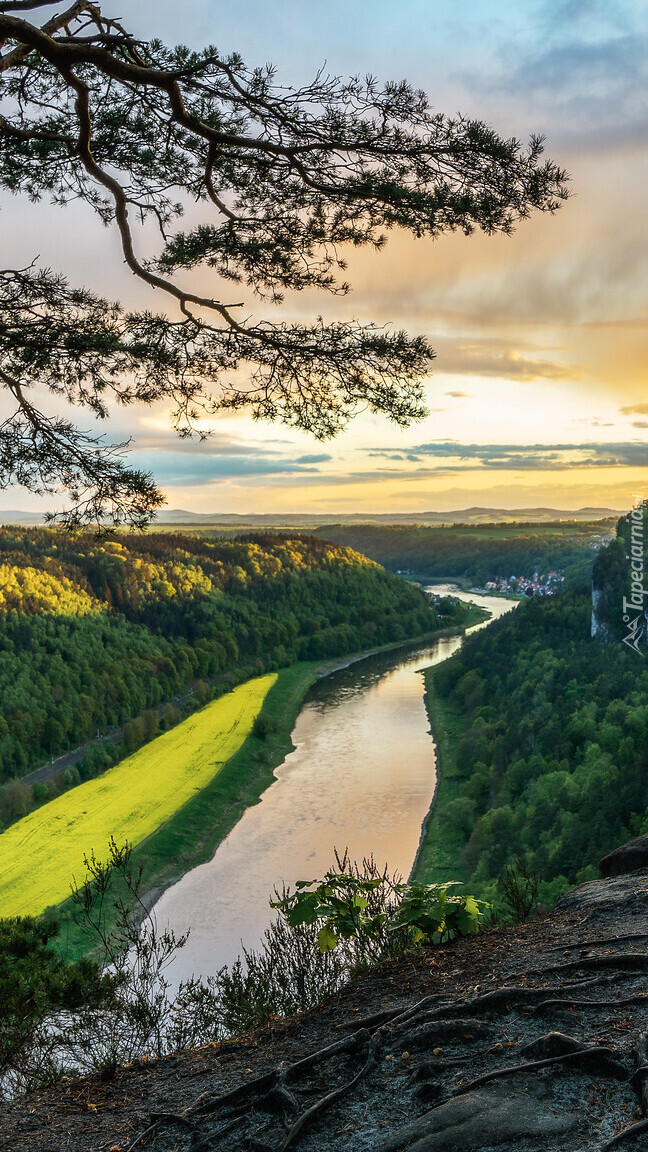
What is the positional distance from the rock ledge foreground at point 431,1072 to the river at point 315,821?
1030 cm

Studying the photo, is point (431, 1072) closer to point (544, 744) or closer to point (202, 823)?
point (202, 823)

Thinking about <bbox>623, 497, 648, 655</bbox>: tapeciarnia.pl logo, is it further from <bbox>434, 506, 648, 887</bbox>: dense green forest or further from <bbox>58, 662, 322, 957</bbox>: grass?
<bbox>58, 662, 322, 957</bbox>: grass

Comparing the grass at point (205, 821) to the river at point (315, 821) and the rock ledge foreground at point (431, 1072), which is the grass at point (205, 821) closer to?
the river at point (315, 821)

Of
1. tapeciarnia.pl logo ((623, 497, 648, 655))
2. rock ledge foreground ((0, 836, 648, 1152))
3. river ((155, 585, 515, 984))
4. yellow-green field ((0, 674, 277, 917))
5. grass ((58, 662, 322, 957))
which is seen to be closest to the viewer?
rock ledge foreground ((0, 836, 648, 1152))

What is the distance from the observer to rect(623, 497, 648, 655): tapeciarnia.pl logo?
40875 millimetres

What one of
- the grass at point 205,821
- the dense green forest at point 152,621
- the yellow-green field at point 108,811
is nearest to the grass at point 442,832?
the grass at point 205,821

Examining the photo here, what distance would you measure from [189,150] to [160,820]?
3164 centimetres

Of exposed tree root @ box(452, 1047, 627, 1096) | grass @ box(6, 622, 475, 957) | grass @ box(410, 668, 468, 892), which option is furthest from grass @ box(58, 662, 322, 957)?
exposed tree root @ box(452, 1047, 627, 1096)

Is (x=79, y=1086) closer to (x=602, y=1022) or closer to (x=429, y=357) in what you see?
(x=602, y=1022)

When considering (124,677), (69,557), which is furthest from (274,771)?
(69,557)

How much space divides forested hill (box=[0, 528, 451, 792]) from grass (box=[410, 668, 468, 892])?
17.5 m

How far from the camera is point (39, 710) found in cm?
4791

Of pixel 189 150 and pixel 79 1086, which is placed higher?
pixel 189 150

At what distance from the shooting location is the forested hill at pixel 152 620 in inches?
1980
